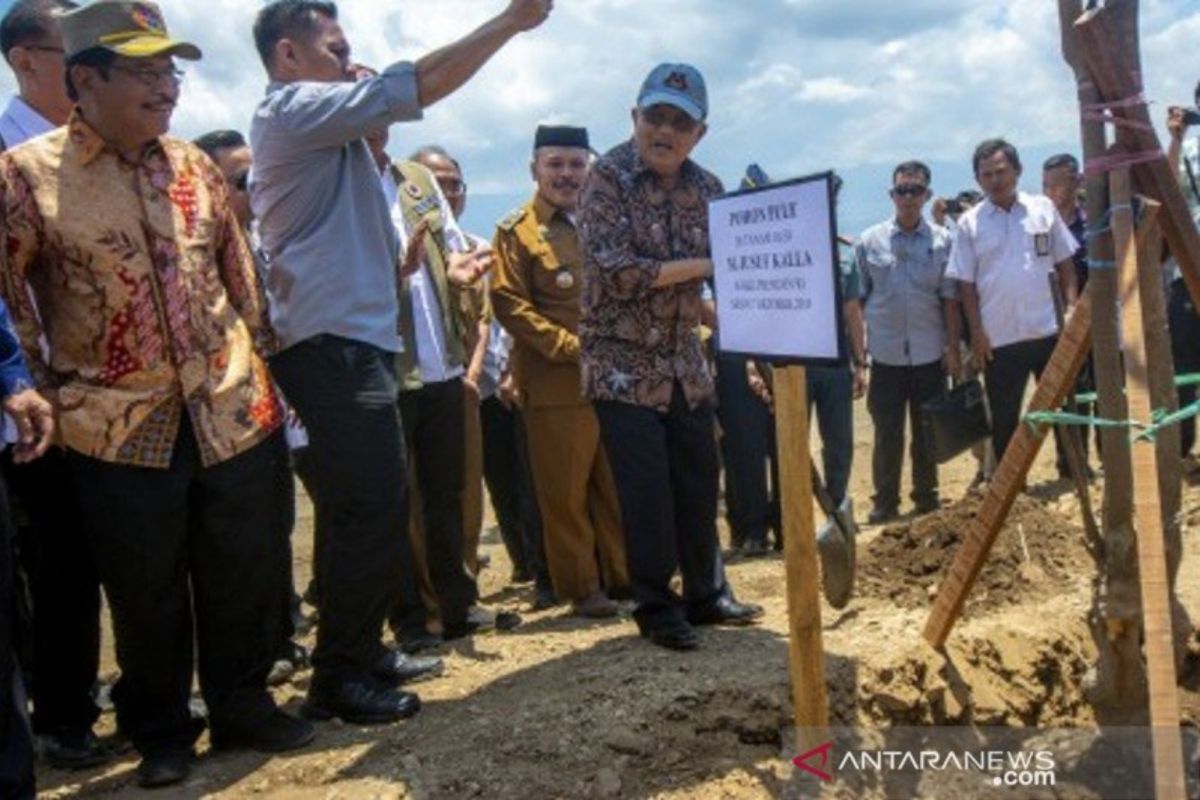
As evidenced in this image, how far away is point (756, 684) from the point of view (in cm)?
369

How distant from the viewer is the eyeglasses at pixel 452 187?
624 cm

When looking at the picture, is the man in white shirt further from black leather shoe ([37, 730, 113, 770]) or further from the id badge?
black leather shoe ([37, 730, 113, 770])

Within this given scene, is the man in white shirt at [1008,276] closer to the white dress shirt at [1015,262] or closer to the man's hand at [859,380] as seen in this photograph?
the white dress shirt at [1015,262]

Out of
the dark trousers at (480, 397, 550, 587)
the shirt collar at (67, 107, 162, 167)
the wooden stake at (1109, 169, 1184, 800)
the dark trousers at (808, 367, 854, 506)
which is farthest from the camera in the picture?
the dark trousers at (808, 367, 854, 506)

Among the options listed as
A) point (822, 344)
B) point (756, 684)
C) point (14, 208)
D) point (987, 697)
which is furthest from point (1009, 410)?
point (14, 208)

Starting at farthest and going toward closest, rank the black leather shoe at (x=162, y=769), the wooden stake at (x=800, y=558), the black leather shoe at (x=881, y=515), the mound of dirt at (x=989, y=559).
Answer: the black leather shoe at (x=881, y=515) < the mound of dirt at (x=989, y=559) < the black leather shoe at (x=162, y=769) < the wooden stake at (x=800, y=558)

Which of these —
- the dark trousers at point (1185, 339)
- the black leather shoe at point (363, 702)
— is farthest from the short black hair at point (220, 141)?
the dark trousers at point (1185, 339)

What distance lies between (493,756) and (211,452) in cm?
117

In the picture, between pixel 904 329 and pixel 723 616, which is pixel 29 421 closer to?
pixel 723 616

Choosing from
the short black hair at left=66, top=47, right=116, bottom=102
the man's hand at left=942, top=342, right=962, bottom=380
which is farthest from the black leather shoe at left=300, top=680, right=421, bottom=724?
the man's hand at left=942, top=342, right=962, bottom=380

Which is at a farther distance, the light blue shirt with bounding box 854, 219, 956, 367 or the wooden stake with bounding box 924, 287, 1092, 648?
the light blue shirt with bounding box 854, 219, 956, 367

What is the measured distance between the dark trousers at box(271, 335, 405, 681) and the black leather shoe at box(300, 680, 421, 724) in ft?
0.14

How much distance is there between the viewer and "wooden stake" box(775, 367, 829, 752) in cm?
304

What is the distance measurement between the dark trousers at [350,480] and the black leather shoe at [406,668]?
30 centimetres
